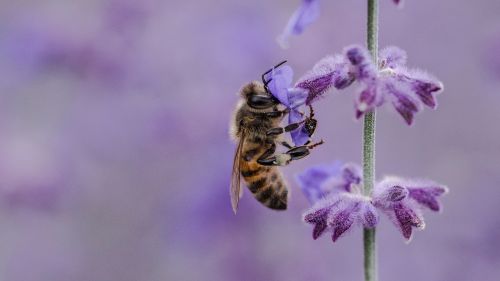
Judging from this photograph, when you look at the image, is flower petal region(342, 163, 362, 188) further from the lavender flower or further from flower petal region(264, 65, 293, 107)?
flower petal region(264, 65, 293, 107)

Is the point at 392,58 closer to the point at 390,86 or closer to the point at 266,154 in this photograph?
the point at 390,86

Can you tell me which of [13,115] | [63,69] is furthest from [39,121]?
[63,69]

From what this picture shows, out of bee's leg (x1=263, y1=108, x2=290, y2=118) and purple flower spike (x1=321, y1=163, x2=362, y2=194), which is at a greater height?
bee's leg (x1=263, y1=108, x2=290, y2=118)

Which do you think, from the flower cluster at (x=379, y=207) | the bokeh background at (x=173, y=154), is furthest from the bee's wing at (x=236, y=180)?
the bokeh background at (x=173, y=154)

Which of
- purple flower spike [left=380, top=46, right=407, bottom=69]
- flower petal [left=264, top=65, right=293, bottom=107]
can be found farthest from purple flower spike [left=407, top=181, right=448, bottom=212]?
flower petal [left=264, top=65, right=293, bottom=107]

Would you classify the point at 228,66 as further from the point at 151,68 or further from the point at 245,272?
the point at 245,272

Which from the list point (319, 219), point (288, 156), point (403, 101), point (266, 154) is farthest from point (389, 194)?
point (266, 154)

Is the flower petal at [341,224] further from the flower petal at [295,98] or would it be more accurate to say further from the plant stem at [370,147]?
the flower petal at [295,98]
